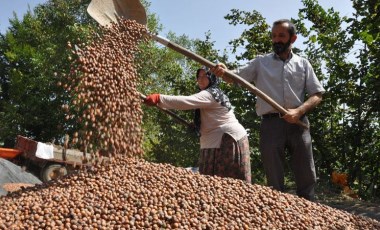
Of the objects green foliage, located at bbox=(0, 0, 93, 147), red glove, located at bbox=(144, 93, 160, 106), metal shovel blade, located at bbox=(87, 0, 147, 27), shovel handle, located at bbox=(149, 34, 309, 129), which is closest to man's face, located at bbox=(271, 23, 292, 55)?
shovel handle, located at bbox=(149, 34, 309, 129)

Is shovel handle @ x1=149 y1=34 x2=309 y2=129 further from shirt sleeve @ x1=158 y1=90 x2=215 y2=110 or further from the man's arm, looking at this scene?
shirt sleeve @ x1=158 y1=90 x2=215 y2=110

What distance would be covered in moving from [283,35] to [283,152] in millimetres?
819

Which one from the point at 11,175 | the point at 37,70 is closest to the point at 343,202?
the point at 11,175

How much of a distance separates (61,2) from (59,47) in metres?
3.50

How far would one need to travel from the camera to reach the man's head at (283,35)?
3.13 metres

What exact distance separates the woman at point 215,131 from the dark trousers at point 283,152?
0.54 feet

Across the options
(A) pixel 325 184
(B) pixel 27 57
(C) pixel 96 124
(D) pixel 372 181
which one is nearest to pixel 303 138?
(C) pixel 96 124

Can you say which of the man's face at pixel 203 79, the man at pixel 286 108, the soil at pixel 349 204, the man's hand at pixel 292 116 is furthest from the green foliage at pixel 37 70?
the man's hand at pixel 292 116

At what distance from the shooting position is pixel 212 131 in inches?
125

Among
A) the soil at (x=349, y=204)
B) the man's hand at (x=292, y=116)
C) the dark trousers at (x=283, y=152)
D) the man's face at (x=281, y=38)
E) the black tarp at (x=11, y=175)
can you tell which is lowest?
the black tarp at (x=11, y=175)

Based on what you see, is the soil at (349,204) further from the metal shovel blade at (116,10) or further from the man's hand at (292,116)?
the metal shovel blade at (116,10)

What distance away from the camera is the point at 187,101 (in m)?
3.04

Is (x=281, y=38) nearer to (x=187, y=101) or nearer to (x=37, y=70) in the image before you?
(x=187, y=101)

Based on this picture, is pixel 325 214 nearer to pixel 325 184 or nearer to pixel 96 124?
pixel 96 124
